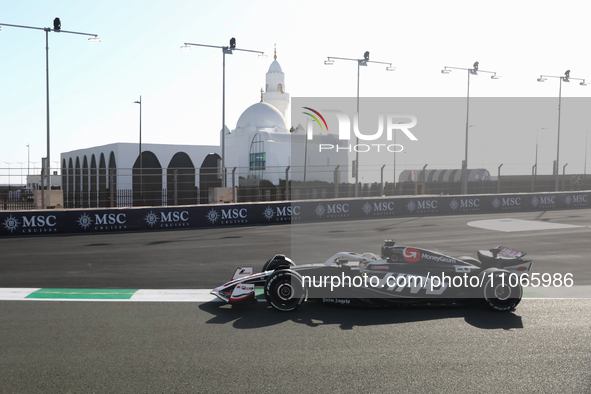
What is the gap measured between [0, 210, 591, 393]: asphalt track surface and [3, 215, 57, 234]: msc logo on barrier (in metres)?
6.73

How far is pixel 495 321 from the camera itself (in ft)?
19.1

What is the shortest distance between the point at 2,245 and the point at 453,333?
1159cm

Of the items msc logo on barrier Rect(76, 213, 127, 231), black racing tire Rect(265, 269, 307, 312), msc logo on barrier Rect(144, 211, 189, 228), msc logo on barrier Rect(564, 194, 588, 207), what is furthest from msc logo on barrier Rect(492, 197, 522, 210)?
black racing tire Rect(265, 269, 307, 312)

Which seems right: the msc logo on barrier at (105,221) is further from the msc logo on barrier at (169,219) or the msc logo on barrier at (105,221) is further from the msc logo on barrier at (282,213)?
the msc logo on barrier at (282,213)

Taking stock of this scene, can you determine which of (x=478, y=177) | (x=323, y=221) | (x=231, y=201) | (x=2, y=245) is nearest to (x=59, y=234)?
(x=2, y=245)

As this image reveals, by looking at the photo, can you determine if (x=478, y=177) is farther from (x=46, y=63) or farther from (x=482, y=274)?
(x=482, y=274)

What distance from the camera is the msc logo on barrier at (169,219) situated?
1605 cm

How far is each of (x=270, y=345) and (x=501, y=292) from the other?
309 centimetres

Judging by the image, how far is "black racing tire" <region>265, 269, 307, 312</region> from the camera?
6.10 m

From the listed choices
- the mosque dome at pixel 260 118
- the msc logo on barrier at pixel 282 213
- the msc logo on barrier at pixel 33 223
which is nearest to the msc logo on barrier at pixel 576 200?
the msc logo on barrier at pixel 282 213

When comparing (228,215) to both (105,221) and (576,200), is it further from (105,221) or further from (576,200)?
(576,200)

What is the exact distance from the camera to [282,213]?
1817 centimetres

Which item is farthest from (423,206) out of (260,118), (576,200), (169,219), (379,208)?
(260,118)

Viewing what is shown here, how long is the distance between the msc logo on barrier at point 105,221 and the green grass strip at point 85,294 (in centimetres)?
838
